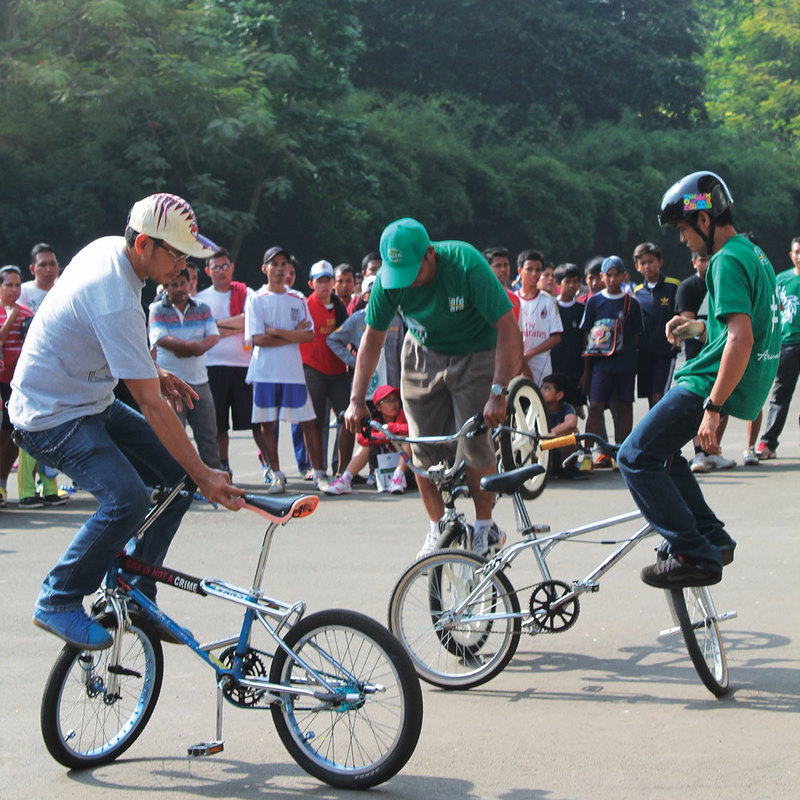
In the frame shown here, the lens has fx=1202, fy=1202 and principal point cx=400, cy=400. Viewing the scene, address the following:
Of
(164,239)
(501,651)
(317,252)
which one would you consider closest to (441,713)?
(501,651)

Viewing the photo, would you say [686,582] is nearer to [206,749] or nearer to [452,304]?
[452,304]

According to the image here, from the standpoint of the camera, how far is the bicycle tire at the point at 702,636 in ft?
16.1

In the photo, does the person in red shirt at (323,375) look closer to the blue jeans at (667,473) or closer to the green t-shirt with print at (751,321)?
the blue jeans at (667,473)

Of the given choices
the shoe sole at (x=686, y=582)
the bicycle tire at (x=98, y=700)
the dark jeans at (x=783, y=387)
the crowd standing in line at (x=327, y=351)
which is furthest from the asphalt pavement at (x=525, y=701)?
the dark jeans at (x=783, y=387)

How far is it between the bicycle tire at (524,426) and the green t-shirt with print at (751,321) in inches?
65.3

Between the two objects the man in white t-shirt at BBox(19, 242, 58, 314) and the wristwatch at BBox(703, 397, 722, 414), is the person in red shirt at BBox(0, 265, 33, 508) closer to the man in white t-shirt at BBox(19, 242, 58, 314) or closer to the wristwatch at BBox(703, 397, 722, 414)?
the man in white t-shirt at BBox(19, 242, 58, 314)

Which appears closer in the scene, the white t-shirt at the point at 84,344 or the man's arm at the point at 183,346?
the white t-shirt at the point at 84,344

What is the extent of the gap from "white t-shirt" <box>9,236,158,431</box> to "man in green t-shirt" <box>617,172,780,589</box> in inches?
82.4

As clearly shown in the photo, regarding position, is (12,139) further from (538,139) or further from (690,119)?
(690,119)

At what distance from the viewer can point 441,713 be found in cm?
498

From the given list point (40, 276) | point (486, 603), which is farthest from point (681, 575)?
point (40, 276)

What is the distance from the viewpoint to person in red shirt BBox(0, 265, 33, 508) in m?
10.2

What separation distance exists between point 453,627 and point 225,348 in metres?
6.42

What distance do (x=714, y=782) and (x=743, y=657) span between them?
1570 mm
